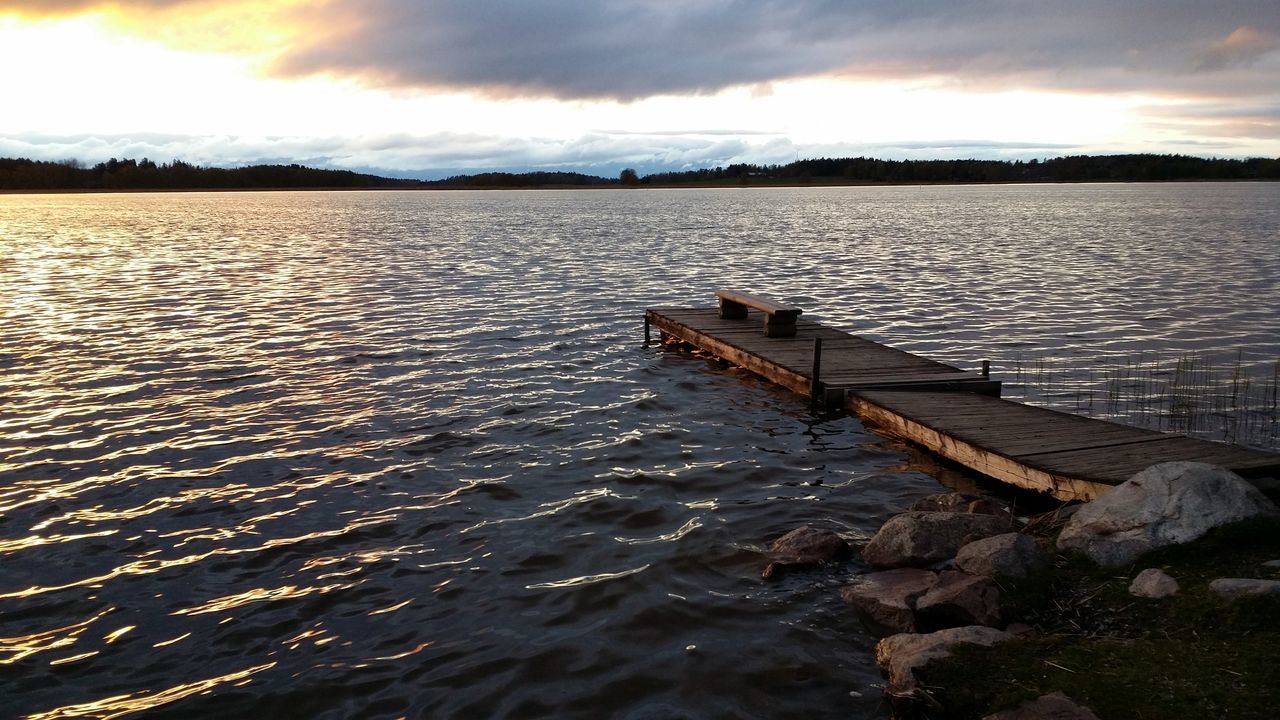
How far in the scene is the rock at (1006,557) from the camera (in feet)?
25.8

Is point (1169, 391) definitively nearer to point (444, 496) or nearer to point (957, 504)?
point (957, 504)

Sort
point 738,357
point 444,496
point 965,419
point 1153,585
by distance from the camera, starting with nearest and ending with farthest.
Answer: point 1153,585 < point 444,496 < point 965,419 < point 738,357

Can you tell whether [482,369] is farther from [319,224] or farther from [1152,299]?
[319,224]

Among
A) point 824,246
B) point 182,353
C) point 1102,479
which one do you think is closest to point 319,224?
point 824,246

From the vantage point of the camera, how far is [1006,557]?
7.95m

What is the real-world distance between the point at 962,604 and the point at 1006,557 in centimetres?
82

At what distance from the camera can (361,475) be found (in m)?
12.0

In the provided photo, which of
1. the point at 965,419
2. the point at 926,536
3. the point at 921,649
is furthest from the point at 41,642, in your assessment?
the point at 965,419

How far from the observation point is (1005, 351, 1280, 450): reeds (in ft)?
47.7

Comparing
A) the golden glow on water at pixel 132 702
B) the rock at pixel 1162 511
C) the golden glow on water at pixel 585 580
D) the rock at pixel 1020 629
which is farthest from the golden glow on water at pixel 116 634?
the rock at pixel 1162 511

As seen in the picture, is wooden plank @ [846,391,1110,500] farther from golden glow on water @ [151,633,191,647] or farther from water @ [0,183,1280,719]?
golden glow on water @ [151,633,191,647]

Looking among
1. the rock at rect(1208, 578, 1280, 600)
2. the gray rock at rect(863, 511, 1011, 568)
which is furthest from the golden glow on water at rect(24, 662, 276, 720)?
the rock at rect(1208, 578, 1280, 600)

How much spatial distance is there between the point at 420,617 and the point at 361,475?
13.6 feet

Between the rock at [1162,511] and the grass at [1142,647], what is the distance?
0.46 feet
